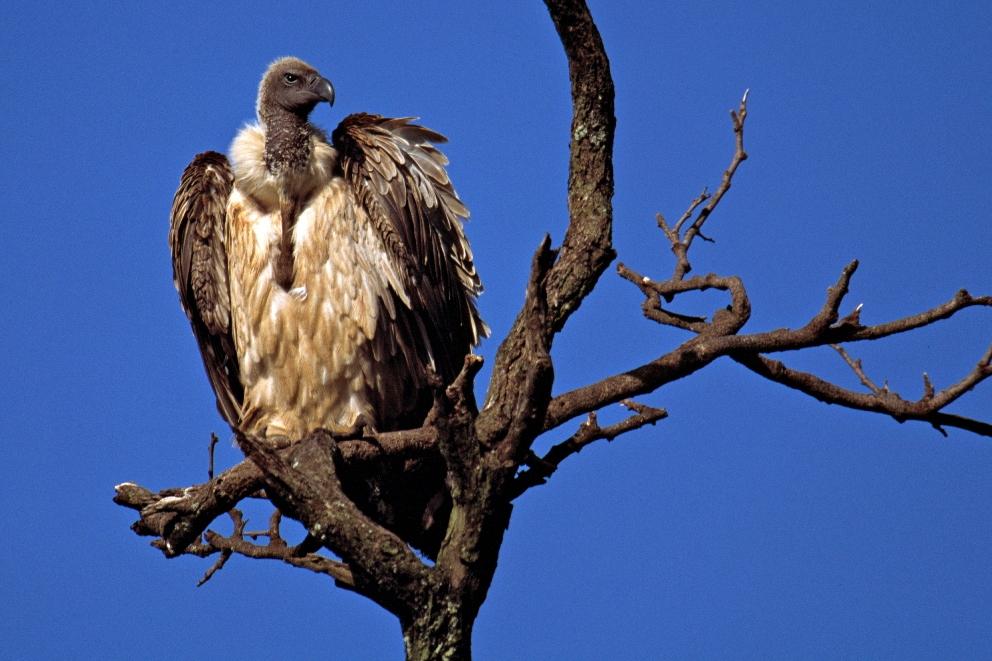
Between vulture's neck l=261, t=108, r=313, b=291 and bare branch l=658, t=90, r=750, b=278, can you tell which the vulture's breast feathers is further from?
bare branch l=658, t=90, r=750, b=278

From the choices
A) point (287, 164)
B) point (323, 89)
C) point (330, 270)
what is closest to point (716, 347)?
point (330, 270)

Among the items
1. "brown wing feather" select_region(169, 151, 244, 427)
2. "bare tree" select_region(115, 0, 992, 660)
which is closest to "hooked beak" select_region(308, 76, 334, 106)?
"brown wing feather" select_region(169, 151, 244, 427)

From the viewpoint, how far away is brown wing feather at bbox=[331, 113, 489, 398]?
19.8 ft

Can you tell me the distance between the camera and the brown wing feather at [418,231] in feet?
19.8

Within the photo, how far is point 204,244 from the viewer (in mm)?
6211

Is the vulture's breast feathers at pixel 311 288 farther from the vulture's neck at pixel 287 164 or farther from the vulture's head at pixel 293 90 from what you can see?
the vulture's head at pixel 293 90

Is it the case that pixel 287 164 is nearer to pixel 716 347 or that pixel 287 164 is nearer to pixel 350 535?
pixel 350 535

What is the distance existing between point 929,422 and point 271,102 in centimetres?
385

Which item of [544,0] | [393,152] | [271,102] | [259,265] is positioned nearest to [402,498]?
[259,265]

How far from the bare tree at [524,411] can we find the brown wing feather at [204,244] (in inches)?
64.6

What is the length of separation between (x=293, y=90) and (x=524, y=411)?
2893 millimetres

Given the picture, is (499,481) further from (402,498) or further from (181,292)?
(181,292)

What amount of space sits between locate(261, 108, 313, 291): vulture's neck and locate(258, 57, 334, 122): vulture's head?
57 millimetres

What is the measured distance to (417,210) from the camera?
610 centimetres
